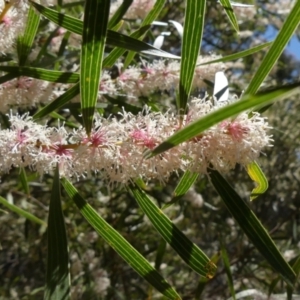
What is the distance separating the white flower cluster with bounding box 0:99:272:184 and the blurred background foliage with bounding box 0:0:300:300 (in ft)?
3.25

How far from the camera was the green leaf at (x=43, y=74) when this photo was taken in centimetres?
129

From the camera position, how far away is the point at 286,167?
4.27 m

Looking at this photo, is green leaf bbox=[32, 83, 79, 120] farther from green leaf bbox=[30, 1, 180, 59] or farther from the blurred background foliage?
the blurred background foliage

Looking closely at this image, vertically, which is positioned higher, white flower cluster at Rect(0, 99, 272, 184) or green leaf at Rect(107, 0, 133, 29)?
green leaf at Rect(107, 0, 133, 29)

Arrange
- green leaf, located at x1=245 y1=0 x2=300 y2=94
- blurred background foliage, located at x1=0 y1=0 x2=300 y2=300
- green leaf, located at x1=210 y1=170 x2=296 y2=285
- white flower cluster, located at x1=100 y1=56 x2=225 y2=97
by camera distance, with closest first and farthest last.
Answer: green leaf, located at x1=245 y1=0 x2=300 y2=94
green leaf, located at x1=210 y1=170 x2=296 y2=285
white flower cluster, located at x1=100 y1=56 x2=225 y2=97
blurred background foliage, located at x1=0 y1=0 x2=300 y2=300

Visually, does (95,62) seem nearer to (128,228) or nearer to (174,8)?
(128,228)

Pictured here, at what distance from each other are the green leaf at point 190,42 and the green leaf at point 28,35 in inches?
16.7

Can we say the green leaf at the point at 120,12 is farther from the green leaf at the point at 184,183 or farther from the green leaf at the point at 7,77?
the green leaf at the point at 184,183

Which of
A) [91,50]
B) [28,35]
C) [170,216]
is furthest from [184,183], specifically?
[170,216]

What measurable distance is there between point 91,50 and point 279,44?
0.30m

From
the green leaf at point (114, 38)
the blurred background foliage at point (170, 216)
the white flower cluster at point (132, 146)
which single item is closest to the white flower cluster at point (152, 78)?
the blurred background foliage at point (170, 216)

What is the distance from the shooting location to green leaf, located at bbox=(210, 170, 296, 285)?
1.07m

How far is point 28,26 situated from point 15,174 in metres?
1.54

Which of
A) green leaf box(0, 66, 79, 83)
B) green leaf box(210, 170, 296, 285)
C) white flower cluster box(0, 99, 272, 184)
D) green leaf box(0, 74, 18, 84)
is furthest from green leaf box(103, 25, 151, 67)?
green leaf box(210, 170, 296, 285)
